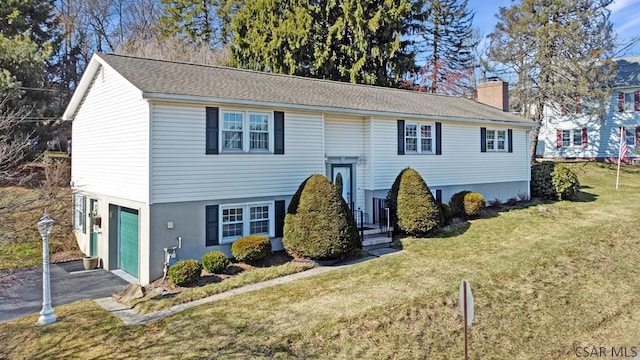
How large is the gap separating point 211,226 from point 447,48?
3235 centimetres

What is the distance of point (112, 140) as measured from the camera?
13180mm

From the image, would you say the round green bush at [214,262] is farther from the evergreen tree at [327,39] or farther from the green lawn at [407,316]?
the evergreen tree at [327,39]

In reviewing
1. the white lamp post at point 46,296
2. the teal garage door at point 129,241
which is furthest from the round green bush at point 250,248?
the white lamp post at point 46,296

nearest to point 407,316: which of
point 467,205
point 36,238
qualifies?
point 467,205

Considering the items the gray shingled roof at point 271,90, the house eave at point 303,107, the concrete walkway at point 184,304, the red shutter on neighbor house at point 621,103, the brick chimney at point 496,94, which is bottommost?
the concrete walkway at point 184,304

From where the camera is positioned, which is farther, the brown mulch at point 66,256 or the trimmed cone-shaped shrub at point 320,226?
the brown mulch at point 66,256

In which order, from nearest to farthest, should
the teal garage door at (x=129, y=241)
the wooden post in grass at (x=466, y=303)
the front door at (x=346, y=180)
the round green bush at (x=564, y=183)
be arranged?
the wooden post in grass at (x=466, y=303), the teal garage door at (x=129, y=241), the front door at (x=346, y=180), the round green bush at (x=564, y=183)

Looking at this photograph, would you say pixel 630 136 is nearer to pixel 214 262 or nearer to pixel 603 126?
pixel 603 126

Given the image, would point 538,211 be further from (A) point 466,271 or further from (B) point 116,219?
(B) point 116,219

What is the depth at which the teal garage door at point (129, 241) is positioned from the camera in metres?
12.5

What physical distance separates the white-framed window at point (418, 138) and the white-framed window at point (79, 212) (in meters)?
12.7

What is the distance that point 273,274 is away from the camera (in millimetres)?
11258

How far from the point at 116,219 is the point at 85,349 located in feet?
21.7

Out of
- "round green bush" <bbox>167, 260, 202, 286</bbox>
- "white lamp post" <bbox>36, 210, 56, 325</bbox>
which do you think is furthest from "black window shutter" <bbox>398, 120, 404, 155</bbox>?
"white lamp post" <bbox>36, 210, 56, 325</bbox>
